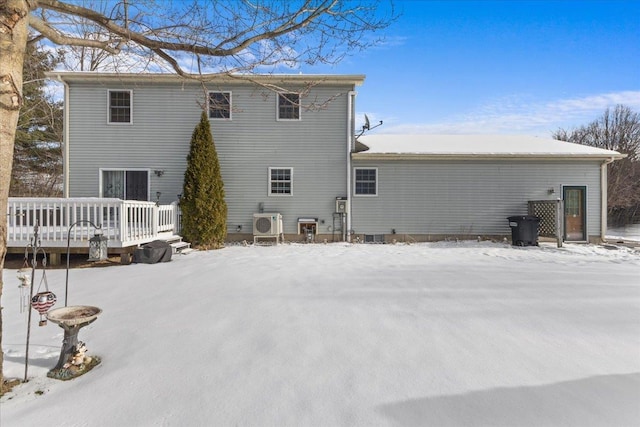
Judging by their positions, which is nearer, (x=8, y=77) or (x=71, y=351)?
(x=8, y=77)

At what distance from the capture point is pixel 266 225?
10.1 m

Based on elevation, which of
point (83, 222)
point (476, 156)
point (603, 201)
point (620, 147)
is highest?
point (620, 147)

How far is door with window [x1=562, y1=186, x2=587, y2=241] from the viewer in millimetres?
10695

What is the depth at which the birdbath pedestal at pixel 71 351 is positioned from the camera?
8.86 feet

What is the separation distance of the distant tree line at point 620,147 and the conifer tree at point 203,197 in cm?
2923

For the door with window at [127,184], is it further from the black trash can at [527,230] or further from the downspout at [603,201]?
→ the downspout at [603,201]

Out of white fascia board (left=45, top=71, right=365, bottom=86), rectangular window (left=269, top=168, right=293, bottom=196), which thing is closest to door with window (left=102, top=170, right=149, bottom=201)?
white fascia board (left=45, top=71, right=365, bottom=86)

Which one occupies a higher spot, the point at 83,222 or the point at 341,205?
the point at 341,205

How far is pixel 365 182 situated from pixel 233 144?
14.5 feet

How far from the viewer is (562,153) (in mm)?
10453

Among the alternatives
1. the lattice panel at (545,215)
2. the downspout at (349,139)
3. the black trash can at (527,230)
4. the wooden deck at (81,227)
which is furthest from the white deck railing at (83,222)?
the lattice panel at (545,215)

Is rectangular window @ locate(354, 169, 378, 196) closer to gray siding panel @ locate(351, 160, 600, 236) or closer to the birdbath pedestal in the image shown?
gray siding panel @ locate(351, 160, 600, 236)

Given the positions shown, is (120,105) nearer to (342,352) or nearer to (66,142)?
(66,142)

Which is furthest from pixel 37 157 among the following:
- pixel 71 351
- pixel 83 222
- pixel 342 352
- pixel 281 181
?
pixel 342 352
